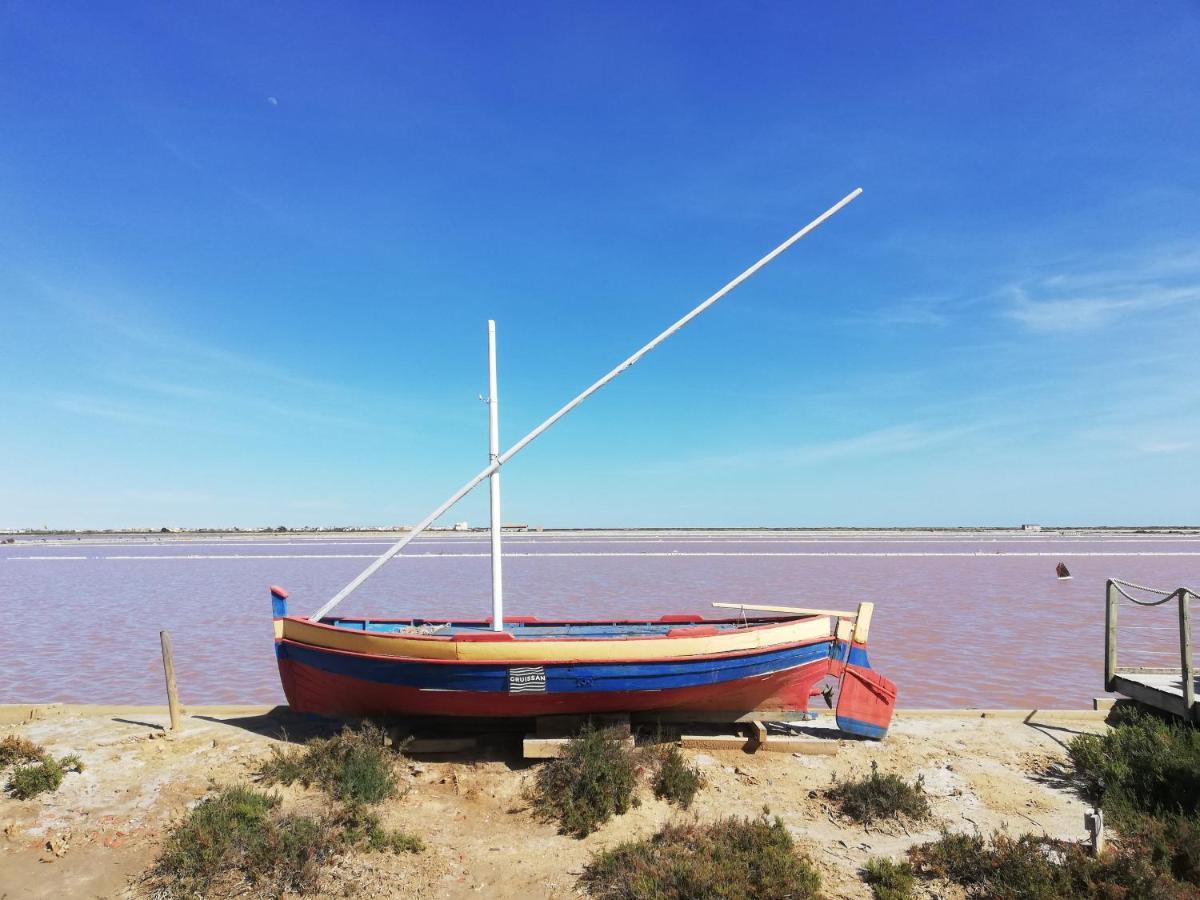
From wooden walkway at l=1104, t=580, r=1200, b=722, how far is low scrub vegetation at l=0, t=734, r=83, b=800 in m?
14.3

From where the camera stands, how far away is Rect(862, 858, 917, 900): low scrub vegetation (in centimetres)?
610

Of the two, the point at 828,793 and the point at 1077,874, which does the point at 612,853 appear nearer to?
the point at 828,793

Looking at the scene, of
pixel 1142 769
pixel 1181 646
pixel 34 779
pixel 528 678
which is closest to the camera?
pixel 1142 769

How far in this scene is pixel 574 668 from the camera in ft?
28.5

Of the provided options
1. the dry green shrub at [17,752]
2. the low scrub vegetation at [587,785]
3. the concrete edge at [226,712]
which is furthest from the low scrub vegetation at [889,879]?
the dry green shrub at [17,752]

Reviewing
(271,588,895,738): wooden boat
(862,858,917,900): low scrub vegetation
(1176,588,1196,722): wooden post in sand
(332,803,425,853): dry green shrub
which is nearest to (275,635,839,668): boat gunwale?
(271,588,895,738): wooden boat

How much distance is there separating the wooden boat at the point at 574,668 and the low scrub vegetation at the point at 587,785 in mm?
735

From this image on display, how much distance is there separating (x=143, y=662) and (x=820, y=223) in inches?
677

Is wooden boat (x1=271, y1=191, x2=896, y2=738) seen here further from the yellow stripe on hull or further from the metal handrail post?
the metal handrail post

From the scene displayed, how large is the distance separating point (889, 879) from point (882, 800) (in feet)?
4.23

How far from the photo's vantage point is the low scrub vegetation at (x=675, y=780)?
7.85 metres

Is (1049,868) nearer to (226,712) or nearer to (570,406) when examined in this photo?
(570,406)

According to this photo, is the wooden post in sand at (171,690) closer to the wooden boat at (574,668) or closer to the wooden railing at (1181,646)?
the wooden boat at (574,668)

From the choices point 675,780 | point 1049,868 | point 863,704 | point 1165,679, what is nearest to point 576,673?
point 675,780
